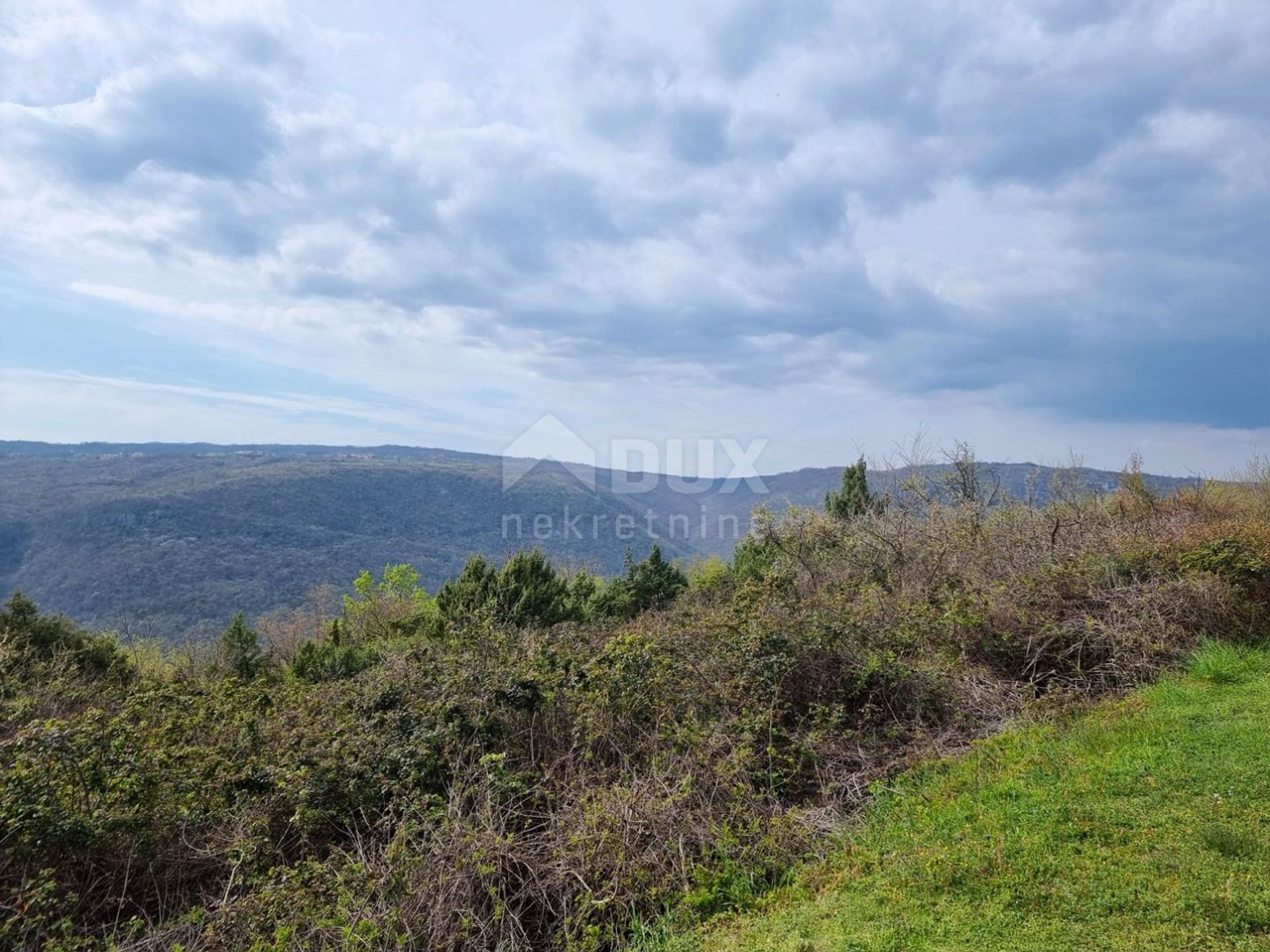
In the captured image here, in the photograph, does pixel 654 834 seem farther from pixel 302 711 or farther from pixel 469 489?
pixel 469 489

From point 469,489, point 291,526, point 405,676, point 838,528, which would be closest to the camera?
point 405,676

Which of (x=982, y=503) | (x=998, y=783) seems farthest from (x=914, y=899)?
(x=982, y=503)

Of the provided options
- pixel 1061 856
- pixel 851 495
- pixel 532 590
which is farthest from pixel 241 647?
pixel 851 495

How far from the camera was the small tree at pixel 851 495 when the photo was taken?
18.6 m

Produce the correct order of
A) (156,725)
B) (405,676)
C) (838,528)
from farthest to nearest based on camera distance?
(838,528) → (405,676) → (156,725)

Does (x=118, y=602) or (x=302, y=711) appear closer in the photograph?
(x=302, y=711)

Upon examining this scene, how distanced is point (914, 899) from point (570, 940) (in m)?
1.82

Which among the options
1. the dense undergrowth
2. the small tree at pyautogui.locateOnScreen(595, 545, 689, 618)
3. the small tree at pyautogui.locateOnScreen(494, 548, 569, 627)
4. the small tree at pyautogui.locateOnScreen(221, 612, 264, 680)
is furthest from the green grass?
the small tree at pyautogui.locateOnScreen(221, 612, 264, 680)

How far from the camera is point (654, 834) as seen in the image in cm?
427

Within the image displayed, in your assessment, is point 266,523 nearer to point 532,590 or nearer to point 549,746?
point 532,590

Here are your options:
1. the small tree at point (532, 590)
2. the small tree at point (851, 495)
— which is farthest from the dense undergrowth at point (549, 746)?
the small tree at point (851, 495)

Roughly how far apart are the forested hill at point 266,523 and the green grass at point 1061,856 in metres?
17.0

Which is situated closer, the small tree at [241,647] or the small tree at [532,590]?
the small tree at [241,647]

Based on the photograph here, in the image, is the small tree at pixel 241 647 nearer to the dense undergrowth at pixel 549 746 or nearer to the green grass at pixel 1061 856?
the dense undergrowth at pixel 549 746
